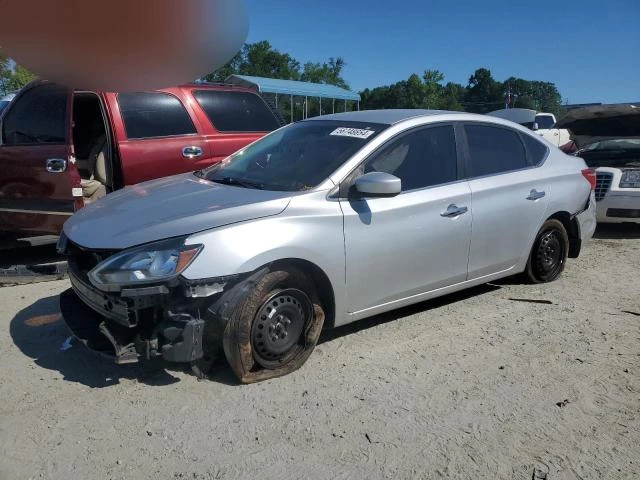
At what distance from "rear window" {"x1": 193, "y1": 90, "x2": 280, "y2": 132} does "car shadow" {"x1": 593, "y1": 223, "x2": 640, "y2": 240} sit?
495 centimetres

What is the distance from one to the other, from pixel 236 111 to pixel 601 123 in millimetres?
5297

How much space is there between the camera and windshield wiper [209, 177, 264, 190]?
401 cm

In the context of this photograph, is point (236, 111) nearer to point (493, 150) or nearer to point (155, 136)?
point (155, 136)

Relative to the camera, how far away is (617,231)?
28.5 ft

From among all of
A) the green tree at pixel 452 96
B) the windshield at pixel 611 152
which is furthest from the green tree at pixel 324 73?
the windshield at pixel 611 152

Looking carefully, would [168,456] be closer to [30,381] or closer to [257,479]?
[257,479]

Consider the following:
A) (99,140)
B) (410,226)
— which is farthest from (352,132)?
(99,140)

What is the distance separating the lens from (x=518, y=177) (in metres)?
5.01

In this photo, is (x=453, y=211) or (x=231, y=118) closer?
(x=453, y=211)

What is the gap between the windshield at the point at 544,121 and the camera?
2716 cm

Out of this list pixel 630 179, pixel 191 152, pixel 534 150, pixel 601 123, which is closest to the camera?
pixel 534 150

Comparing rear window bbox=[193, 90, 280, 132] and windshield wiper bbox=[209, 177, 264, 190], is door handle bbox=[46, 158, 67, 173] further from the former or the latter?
windshield wiper bbox=[209, 177, 264, 190]

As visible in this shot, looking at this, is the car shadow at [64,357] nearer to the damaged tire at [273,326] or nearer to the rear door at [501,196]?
the damaged tire at [273,326]

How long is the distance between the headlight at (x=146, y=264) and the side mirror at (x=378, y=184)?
1161 millimetres
